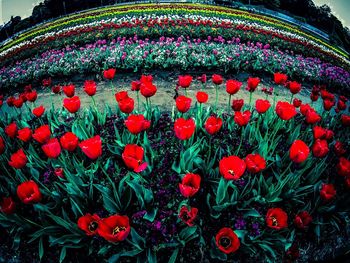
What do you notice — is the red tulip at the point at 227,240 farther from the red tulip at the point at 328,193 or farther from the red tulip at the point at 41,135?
the red tulip at the point at 41,135

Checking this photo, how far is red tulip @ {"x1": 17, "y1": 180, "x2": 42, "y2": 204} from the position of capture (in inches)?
78.3

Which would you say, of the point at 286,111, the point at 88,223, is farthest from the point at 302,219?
the point at 88,223

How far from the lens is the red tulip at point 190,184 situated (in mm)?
1770

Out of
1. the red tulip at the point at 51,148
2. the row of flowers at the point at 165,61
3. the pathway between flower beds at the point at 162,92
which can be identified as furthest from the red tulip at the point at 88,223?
the row of flowers at the point at 165,61

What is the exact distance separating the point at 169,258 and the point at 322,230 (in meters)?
1.54

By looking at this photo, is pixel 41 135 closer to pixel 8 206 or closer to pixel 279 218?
pixel 8 206

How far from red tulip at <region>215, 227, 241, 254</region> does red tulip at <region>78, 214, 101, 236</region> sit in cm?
85

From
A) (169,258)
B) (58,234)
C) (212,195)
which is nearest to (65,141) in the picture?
(58,234)

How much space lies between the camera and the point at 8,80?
9.37 m

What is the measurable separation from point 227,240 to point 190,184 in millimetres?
490

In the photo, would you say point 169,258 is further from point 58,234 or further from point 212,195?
point 58,234

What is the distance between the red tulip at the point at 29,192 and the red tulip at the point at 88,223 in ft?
1.45

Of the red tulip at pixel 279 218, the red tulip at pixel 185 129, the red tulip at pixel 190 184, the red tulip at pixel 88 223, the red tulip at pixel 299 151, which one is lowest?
the red tulip at pixel 279 218

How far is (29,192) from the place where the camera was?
2.07 meters
